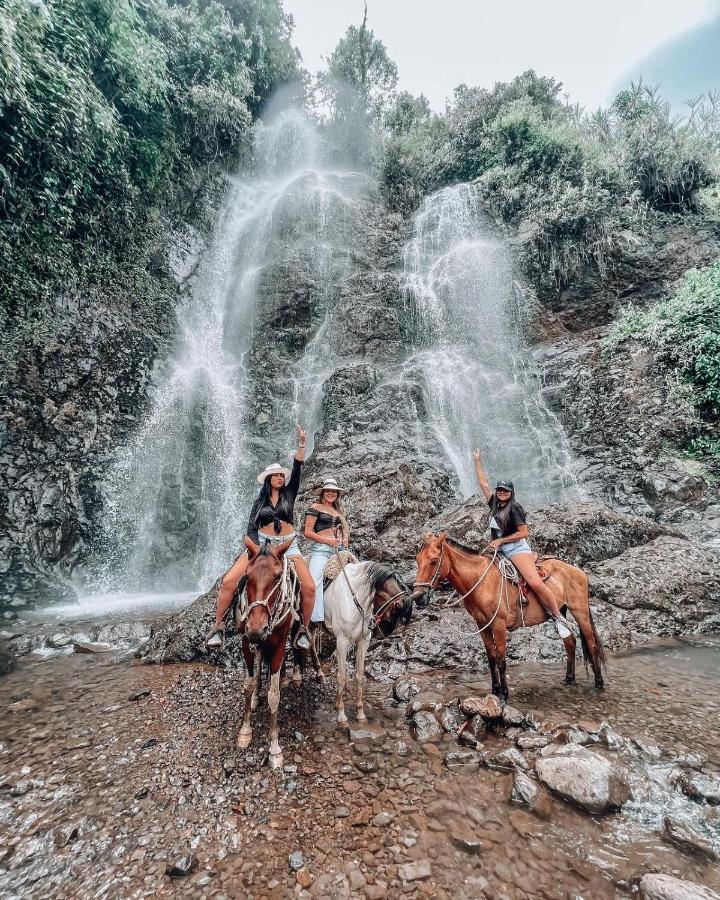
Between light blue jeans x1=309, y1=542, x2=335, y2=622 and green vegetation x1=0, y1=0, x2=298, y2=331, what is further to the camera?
green vegetation x1=0, y1=0, x2=298, y2=331

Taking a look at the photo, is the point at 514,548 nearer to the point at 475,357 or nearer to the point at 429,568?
the point at 429,568

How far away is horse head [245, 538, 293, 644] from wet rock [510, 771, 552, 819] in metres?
2.69

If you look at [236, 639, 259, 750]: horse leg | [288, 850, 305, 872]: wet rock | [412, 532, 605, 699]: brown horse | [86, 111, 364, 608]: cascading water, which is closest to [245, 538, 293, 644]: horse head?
[236, 639, 259, 750]: horse leg

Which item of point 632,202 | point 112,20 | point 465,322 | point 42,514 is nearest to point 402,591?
point 42,514

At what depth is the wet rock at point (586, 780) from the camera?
129 inches

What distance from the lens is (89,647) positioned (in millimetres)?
7609

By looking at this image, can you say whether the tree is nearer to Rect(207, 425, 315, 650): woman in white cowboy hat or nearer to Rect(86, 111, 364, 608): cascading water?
Rect(86, 111, 364, 608): cascading water

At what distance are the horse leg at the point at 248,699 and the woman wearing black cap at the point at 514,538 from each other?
144 inches

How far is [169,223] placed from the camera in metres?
19.3

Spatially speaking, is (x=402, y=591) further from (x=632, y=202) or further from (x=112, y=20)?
(x=632, y=202)

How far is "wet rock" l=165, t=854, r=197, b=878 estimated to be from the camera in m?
2.92

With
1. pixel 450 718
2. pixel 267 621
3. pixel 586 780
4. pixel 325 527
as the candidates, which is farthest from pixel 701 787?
pixel 325 527

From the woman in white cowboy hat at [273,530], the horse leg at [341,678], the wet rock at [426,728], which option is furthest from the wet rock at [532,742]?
the woman in white cowboy hat at [273,530]

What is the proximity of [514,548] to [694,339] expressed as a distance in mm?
11909
